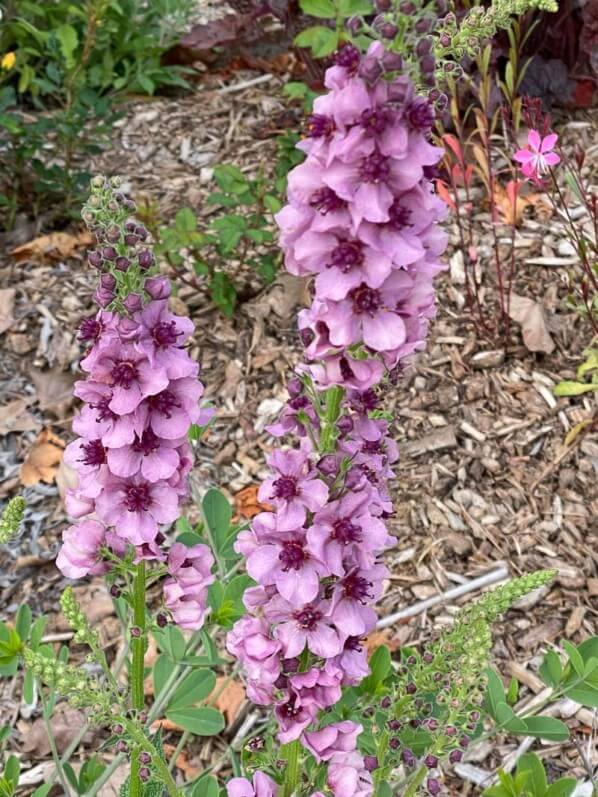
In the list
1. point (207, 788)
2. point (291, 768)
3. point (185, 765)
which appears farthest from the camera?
point (185, 765)

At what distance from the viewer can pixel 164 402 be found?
1812 mm

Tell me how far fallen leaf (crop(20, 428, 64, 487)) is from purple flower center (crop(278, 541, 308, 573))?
96.5 inches

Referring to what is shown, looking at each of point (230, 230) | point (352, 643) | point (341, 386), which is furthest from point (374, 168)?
point (230, 230)

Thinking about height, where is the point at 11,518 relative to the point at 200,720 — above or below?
above

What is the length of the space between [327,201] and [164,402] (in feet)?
1.83

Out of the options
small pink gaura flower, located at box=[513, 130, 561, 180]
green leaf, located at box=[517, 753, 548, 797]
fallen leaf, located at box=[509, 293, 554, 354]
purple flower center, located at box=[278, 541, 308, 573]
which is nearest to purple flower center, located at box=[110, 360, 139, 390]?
purple flower center, located at box=[278, 541, 308, 573]

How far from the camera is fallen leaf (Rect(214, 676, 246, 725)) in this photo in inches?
127

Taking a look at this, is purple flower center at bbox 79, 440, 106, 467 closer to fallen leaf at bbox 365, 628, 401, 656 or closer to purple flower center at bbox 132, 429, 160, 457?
purple flower center at bbox 132, 429, 160, 457

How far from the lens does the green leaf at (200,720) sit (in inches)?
95.3

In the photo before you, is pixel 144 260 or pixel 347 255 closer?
pixel 347 255

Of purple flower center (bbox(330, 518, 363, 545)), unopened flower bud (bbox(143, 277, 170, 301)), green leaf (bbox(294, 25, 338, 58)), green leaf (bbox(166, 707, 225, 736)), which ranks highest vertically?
unopened flower bud (bbox(143, 277, 170, 301))

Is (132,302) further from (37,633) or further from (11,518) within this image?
(37,633)

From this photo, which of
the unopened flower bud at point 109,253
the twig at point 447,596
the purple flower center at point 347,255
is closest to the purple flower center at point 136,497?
the unopened flower bud at point 109,253

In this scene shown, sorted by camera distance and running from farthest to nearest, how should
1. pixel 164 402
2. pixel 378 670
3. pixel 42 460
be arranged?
pixel 42 460, pixel 378 670, pixel 164 402
